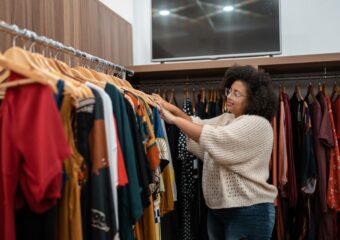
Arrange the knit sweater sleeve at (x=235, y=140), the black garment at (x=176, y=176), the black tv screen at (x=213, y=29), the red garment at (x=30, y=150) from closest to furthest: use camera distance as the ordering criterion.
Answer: the red garment at (x=30, y=150)
the knit sweater sleeve at (x=235, y=140)
the black garment at (x=176, y=176)
the black tv screen at (x=213, y=29)

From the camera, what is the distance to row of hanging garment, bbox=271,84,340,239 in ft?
6.28

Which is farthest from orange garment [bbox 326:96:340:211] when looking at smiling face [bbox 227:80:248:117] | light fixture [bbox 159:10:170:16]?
light fixture [bbox 159:10:170:16]

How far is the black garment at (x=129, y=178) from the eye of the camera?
1.07 meters

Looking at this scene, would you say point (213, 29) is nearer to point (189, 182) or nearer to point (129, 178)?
point (189, 182)

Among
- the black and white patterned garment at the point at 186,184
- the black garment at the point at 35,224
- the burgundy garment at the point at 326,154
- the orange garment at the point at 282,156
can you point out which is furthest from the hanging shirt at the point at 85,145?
the burgundy garment at the point at 326,154

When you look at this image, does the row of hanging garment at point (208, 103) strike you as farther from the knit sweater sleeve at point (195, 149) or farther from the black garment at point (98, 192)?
the black garment at point (98, 192)

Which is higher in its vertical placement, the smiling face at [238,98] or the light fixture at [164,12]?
the light fixture at [164,12]

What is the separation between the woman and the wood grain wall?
1.89ft

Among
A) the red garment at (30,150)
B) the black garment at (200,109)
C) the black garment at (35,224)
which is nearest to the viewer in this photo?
the red garment at (30,150)

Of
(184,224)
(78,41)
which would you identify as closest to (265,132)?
(184,224)

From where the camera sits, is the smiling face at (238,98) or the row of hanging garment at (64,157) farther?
the smiling face at (238,98)

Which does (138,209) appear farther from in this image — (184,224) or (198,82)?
(198,82)

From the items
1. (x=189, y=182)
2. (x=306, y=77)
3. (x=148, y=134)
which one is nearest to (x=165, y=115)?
(x=148, y=134)

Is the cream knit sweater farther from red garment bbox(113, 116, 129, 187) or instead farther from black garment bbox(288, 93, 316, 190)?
red garment bbox(113, 116, 129, 187)
